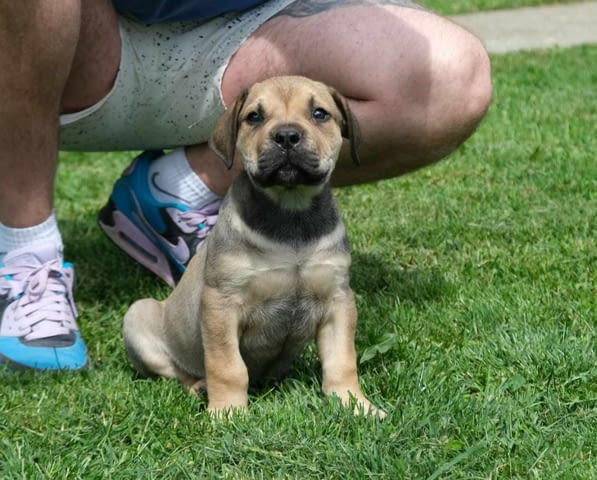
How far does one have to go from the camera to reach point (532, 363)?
11.0 feet

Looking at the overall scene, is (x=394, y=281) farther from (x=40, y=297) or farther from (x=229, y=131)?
(x=40, y=297)

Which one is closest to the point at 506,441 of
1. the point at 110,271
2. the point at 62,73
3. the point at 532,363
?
the point at 532,363

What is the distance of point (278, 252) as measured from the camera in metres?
3.22

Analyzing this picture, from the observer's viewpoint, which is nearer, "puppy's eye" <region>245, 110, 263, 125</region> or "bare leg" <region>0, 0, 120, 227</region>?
"puppy's eye" <region>245, 110, 263, 125</region>

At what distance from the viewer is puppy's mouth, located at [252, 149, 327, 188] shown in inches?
123

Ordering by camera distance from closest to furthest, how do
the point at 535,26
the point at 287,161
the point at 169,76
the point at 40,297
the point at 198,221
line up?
1. the point at 287,161
2. the point at 40,297
3. the point at 169,76
4. the point at 198,221
5. the point at 535,26

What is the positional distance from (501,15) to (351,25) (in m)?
→ 8.78

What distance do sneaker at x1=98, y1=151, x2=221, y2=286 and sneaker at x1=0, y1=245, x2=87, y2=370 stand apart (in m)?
0.56

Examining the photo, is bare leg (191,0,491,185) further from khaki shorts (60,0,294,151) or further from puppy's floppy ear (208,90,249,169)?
puppy's floppy ear (208,90,249,169)

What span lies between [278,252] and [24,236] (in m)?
1.22

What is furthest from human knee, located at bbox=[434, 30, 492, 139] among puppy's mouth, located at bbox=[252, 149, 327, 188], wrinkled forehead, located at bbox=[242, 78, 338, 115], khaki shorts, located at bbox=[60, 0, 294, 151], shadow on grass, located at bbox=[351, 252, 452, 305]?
puppy's mouth, located at bbox=[252, 149, 327, 188]

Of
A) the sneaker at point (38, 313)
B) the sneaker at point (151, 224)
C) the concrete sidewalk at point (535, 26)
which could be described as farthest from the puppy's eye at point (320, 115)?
the concrete sidewalk at point (535, 26)

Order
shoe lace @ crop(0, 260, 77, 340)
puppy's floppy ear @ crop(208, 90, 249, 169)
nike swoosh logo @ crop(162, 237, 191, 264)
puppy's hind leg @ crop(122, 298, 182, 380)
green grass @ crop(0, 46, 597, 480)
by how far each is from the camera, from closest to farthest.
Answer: green grass @ crop(0, 46, 597, 480), puppy's floppy ear @ crop(208, 90, 249, 169), puppy's hind leg @ crop(122, 298, 182, 380), shoe lace @ crop(0, 260, 77, 340), nike swoosh logo @ crop(162, 237, 191, 264)

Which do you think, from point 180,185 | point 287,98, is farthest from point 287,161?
point 180,185
